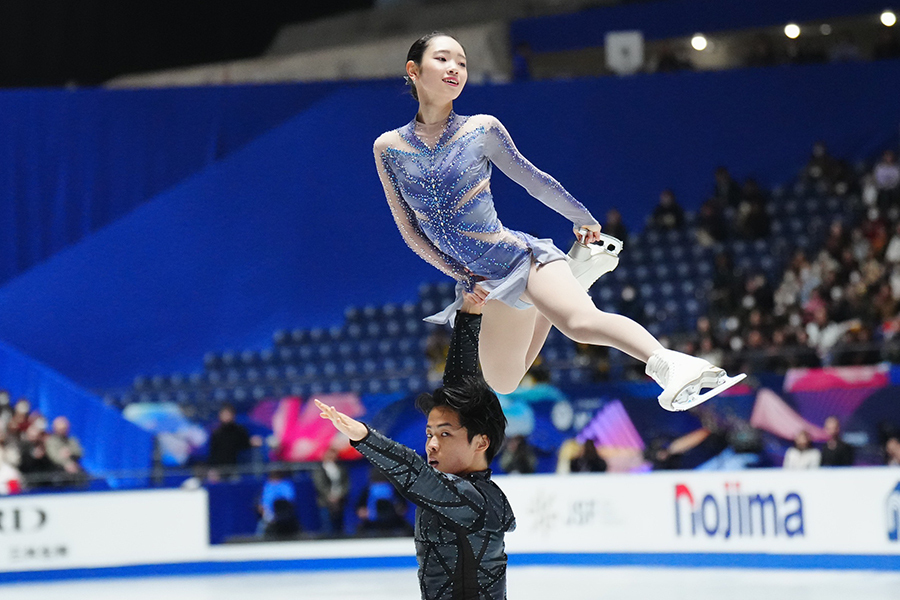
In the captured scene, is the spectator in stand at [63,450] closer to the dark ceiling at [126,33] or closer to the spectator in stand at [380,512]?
the spectator in stand at [380,512]

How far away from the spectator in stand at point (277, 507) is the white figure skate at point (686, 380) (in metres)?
7.53

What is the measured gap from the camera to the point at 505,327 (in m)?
3.62

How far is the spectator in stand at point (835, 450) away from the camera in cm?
907

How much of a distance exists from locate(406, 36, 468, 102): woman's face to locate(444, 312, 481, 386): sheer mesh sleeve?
685mm

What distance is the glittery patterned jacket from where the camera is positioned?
3461mm

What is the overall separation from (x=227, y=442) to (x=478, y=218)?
7.46m

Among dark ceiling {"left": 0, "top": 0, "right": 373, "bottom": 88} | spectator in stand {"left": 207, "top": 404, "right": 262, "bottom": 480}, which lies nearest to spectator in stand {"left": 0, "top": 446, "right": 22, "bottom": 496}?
spectator in stand {"left": 207, "top": 404, "right": 262, "bottom": 480}

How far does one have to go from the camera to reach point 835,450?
9.09 m

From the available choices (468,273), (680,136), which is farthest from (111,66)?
(468,273)

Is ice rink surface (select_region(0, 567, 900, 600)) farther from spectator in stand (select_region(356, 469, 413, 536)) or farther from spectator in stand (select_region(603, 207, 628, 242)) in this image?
spectator in stand (select_region(603, 207, 628, 242))

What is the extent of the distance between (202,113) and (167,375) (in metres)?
3.34

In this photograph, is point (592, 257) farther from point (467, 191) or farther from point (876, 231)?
point (876, 231)

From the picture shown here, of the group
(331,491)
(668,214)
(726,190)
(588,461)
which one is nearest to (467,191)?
(588,461)

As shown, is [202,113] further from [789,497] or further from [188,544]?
[789,497]
